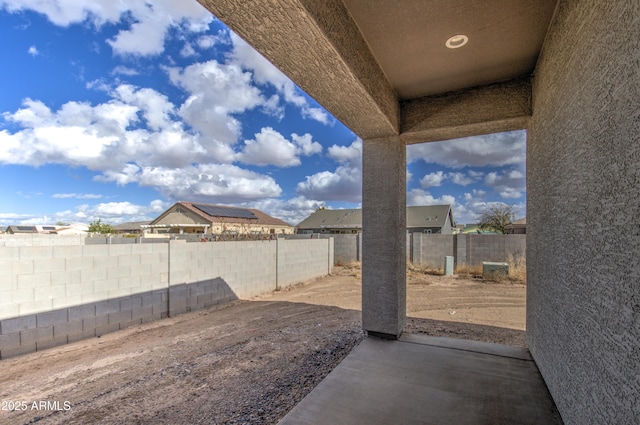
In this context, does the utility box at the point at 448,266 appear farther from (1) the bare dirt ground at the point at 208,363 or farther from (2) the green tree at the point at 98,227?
(2) the green tree at the point at 98,227


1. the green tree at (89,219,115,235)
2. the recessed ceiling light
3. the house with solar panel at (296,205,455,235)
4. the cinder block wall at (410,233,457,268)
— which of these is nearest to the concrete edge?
the recessed ceiling light

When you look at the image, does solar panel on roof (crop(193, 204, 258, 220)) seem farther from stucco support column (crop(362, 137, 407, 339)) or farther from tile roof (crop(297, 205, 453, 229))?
stucco support column (crop(362, 137, 407, 339))

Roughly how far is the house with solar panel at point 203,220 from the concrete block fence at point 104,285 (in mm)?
12205

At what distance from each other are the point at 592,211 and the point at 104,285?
17.8ft

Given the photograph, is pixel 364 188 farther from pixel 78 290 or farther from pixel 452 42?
pixel 78 290

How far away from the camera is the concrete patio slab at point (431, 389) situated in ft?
6.27

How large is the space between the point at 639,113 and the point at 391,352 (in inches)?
107

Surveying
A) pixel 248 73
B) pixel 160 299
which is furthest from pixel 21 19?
pixel 160 299

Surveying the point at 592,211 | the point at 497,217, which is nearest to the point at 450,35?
the point at 592,211

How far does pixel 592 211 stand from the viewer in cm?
137

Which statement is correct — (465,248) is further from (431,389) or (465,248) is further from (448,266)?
(431,389)

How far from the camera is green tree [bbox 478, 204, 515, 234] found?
17.8 meters

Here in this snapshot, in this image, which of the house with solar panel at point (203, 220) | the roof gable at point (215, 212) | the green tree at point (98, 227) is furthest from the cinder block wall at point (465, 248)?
the green tree at point (98, 227)

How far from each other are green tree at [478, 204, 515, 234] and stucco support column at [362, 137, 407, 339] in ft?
58.0
